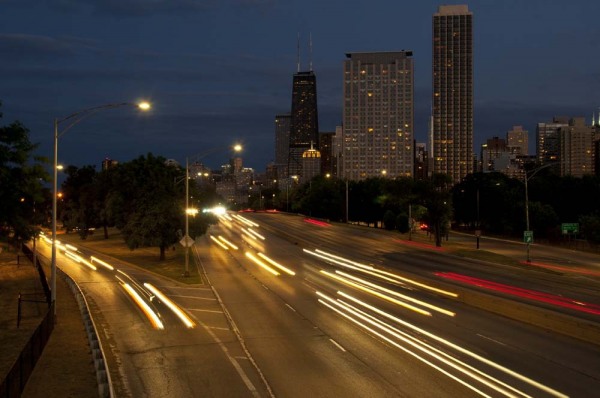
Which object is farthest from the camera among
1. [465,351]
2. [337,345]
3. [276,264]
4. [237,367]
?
[276,264]

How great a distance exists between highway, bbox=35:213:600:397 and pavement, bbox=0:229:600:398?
2.97 ft

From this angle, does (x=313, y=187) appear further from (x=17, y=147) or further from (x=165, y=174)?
(x=17, y=147)

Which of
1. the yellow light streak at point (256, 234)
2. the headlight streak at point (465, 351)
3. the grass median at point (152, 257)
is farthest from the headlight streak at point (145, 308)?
the yellow light streak at point (256, 234)

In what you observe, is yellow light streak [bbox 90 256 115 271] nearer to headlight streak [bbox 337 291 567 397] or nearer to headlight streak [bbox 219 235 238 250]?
headlight streak [bbox 219 235 238 250]

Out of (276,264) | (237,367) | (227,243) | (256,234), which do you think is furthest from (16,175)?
(256,234)

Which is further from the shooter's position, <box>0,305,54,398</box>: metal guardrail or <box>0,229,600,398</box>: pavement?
<box>0,229,600,398</box>: pavement

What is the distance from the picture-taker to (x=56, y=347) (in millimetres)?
21578

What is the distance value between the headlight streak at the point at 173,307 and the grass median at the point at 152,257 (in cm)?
297

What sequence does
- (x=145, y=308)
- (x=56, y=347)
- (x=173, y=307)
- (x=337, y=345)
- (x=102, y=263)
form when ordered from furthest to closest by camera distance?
(x=102, y=263)
(x=173, y=307)
(x=145, y=308)
(x=337, y=345)
(x=56, y=347)

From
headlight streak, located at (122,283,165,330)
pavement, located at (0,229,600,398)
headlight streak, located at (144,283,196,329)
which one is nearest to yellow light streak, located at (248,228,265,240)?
pavement, located at (0,229,600,398)

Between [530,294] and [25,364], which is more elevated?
[25,364]

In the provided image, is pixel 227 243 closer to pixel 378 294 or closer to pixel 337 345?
pixel 378 294

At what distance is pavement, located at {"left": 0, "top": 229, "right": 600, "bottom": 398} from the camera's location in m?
16.8

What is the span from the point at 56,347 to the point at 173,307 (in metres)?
8.54
